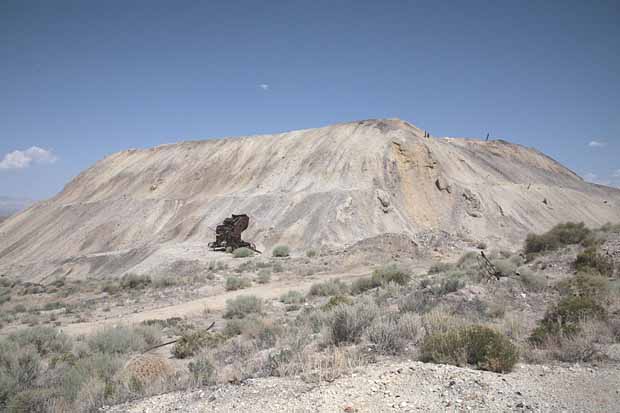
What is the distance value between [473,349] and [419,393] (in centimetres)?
145

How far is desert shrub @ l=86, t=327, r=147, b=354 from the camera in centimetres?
963

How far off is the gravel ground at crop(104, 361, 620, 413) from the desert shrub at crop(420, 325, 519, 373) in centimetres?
21

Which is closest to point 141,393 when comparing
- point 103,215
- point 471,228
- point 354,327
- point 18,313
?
point 354,327

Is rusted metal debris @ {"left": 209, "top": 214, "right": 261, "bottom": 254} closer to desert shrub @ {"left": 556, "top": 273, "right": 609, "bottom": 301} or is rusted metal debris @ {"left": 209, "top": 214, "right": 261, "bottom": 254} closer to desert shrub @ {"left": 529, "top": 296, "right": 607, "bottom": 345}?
desert shrub @ {"left": 556, "top": 273, "right": 609, "bottom": 301}

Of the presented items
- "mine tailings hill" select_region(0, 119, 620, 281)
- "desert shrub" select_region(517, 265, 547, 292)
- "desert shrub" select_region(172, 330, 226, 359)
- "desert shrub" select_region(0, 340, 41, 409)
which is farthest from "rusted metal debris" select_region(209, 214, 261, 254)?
"desert shrub" select_region(0, 340, 41, 409)

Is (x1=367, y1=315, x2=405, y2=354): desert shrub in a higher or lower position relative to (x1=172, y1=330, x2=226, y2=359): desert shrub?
higher

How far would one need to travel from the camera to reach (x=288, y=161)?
4406cm

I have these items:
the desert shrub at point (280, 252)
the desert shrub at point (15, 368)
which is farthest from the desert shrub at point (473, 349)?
the desert shrub at point (280, 252)

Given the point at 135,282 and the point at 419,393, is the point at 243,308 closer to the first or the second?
the point at 135,282

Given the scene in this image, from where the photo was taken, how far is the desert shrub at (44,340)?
389 inches

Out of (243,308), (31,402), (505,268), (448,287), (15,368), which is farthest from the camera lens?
(505,268)

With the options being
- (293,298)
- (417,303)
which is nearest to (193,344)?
(417,303)

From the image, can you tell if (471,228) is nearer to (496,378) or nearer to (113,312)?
(113,312)

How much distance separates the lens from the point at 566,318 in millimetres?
7863
